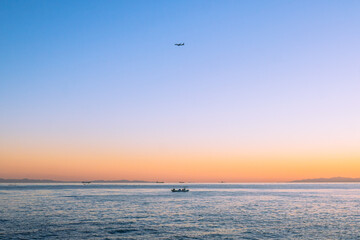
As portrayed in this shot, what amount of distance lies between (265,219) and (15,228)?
47836 mm

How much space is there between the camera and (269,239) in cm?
4603

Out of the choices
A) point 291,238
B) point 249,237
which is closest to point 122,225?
point 249,237

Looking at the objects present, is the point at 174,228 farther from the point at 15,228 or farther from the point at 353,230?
the point at 353,230

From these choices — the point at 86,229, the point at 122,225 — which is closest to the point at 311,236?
the point at 122,225

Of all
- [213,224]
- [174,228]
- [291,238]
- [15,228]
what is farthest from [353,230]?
[15,228]

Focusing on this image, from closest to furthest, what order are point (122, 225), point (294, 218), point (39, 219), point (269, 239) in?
point (269, 239) < point (122, 225) < point (39, 219) < point (294, 218)

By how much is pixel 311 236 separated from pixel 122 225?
3226 cm

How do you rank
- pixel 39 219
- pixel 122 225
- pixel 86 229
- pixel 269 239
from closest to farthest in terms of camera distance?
pixel 269 239
pixel 86 229
pixel 122 225
pixel 39 219

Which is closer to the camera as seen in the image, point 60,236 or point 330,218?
point 60,236

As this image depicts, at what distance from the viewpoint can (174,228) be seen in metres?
54.8

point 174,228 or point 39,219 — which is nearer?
point 174,228

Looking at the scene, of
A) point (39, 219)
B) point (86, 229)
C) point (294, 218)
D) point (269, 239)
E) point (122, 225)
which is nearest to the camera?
point (269, 239)

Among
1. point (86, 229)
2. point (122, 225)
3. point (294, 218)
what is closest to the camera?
point (86, 229)

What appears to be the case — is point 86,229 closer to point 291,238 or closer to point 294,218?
point 291,238
